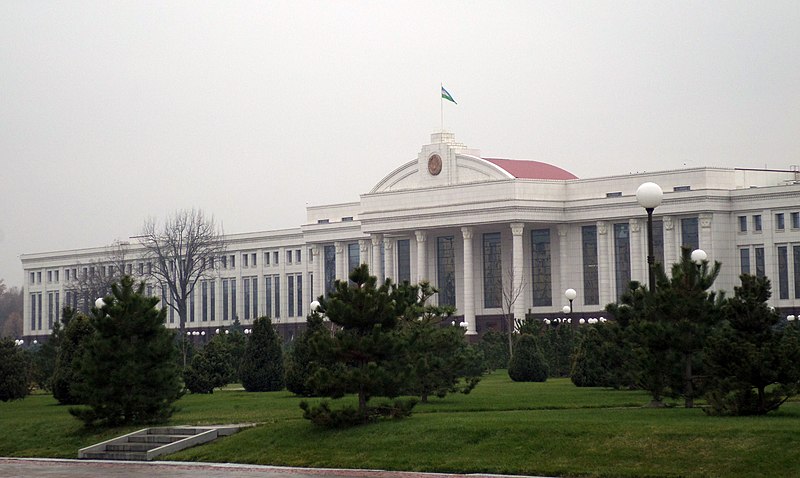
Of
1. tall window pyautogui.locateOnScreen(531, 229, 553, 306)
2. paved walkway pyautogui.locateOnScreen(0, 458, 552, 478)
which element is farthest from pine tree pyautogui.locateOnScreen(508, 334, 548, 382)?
tall window pyautogui.locateOnScreen(531, 229, 553, 306)

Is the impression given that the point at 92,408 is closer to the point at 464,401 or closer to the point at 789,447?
the point at 464,401

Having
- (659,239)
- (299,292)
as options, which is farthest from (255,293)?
(659,239)

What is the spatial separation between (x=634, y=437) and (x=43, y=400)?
26621 millimetres

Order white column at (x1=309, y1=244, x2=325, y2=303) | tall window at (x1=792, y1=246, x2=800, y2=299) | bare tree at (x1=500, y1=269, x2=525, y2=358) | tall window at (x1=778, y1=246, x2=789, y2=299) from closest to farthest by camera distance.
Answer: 1. tall window at (x1=792, y1=246, x2=800, y2=299)
2. tall window at (x1=778, y1=246, x2=789, y2=299)
3. bare tree at (x1=500, y1=269, x2=525, y2=358)
4. white column at (x1=309, y1=244, x2=325, y2=303)

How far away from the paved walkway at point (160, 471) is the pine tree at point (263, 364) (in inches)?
591

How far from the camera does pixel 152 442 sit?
3172cm

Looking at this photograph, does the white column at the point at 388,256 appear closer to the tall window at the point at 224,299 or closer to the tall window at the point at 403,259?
the tall window at the point at 403,259

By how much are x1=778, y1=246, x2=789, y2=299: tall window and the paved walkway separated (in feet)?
188

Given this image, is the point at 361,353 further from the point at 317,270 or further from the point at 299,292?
the point at 299,292

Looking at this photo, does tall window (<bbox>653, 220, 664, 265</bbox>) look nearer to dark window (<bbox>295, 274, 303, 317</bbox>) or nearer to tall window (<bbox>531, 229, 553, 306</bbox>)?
tall window (<bbox>531, 229, 553, 306</bbox>)

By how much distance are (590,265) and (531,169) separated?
30.1 ft

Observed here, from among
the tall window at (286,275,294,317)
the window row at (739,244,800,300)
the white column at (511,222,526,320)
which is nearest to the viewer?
the window row at (739,244,800,300)

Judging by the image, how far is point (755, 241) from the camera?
8262 cm

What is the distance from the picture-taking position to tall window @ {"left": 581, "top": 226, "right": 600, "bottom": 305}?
292 ft
